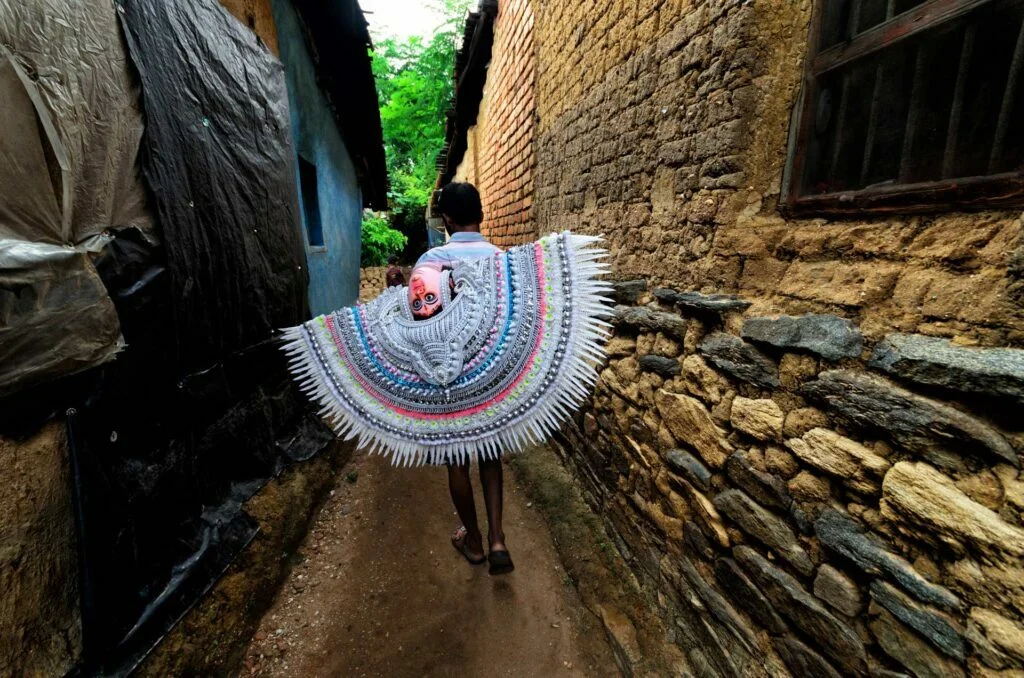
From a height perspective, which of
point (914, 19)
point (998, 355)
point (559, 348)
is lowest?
point (559, 348)

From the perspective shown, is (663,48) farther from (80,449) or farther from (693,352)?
(80,449)

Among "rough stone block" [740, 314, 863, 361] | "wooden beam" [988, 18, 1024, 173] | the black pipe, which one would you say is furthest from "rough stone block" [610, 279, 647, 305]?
the black pipe

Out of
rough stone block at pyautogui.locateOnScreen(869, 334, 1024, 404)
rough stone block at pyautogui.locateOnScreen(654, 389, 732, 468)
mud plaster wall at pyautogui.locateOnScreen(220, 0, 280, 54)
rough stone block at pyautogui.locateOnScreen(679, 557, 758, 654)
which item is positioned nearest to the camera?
rough stone block at pyautogui.locateOnScreen(869, 334, 1024, 404)

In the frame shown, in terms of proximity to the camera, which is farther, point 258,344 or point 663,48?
point 258,344

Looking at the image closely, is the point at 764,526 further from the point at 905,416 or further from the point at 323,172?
the point at 323,172

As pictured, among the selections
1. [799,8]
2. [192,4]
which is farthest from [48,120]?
[799,8]

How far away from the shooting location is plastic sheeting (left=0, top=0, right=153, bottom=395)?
971 mm

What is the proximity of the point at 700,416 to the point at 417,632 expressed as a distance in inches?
62.8

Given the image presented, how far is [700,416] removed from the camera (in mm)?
1636

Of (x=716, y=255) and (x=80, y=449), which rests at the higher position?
(x=716, y=255)

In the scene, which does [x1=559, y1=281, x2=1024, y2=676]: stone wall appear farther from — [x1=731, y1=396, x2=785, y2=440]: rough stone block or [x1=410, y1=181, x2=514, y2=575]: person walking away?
[x1=410, y1=181, x2=514, y2=575]: person walking away

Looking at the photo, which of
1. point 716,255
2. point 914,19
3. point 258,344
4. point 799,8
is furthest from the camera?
point 258,344

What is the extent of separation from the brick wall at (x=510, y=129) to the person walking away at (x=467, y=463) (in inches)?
66.2

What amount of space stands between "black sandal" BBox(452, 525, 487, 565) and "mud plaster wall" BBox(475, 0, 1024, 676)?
2.48ft
